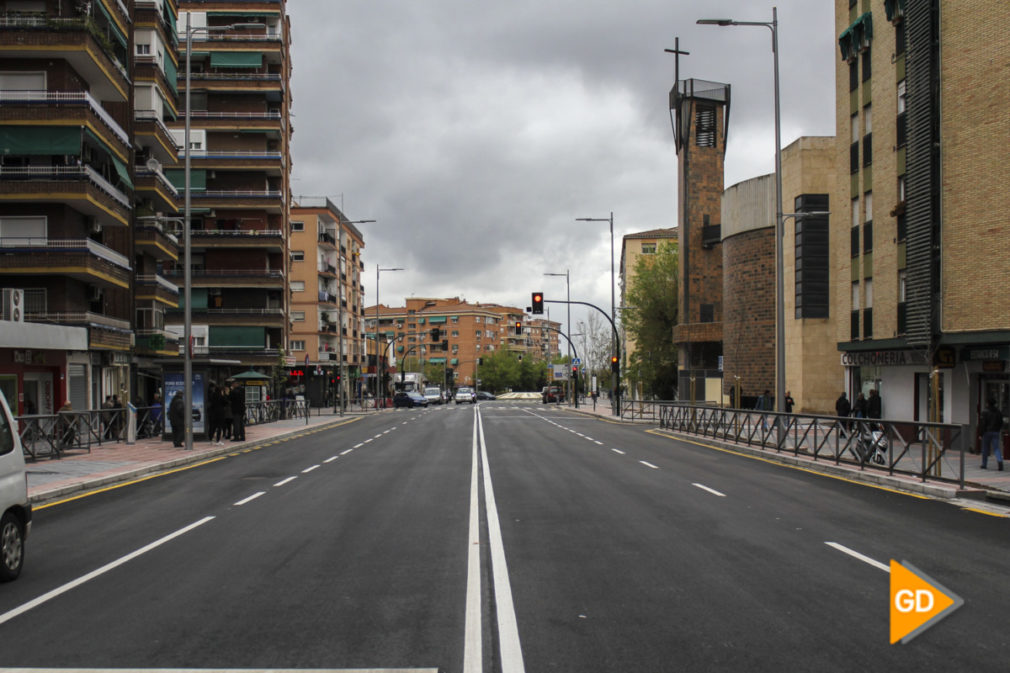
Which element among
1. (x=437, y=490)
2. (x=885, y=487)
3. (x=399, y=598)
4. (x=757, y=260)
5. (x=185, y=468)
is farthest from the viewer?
(x=757, y=260)

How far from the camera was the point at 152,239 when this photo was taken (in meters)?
38.6

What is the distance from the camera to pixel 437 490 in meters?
13.7

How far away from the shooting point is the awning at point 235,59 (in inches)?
2293

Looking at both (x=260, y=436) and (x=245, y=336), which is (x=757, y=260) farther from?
(x=245, y=336)

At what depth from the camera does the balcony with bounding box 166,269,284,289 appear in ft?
191

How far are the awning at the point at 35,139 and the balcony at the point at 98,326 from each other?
5964mm

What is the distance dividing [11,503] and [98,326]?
88.4 feet

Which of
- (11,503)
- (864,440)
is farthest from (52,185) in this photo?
(864,440)

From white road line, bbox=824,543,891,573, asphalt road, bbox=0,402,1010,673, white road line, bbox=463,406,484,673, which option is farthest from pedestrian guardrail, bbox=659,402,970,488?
white road line, bbox=463,406,484,673

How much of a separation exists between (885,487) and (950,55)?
1445 cm

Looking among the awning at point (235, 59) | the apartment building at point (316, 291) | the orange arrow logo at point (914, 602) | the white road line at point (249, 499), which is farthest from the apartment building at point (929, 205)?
the apartment building at point (316, 291)

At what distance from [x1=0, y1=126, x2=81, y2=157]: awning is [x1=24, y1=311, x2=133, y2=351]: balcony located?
596cm

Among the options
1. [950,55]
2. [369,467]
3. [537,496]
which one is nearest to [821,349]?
[950,55]

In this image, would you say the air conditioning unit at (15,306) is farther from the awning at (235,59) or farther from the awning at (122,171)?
the awning at (235,59)
